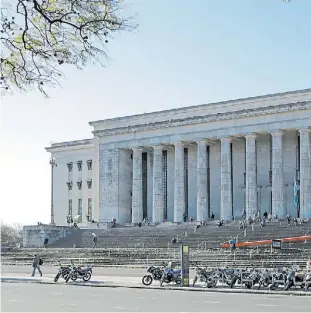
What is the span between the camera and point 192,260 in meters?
50.8

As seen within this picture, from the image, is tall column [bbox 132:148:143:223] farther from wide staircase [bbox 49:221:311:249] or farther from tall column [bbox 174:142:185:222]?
tall column [bbox 174:142:185:222]

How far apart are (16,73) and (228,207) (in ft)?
203

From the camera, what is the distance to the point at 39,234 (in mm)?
72250

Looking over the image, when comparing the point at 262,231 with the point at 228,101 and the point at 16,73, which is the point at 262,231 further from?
the point at 16,73

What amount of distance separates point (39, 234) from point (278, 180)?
2418cm

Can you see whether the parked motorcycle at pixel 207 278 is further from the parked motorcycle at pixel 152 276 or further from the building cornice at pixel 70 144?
the building cornice at pixel 70 144

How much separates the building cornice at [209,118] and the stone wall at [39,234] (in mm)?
13781

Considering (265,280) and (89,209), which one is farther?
(89,209)

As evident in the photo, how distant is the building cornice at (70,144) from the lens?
92331 millimetres

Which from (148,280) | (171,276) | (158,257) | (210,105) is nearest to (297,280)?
(171,276)

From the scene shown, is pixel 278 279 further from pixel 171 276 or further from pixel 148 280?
pixel 148 280

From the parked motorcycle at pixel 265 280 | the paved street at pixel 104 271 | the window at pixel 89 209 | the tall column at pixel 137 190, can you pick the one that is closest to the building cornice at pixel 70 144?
the window at pixel 89 209

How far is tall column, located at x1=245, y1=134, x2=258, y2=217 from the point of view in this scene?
70188 mm

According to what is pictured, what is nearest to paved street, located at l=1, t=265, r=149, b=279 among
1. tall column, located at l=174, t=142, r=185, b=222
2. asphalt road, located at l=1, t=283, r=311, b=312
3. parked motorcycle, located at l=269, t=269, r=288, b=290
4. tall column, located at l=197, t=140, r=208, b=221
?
parked motorcycle, located at l=269, t=269, r=288, b=290
